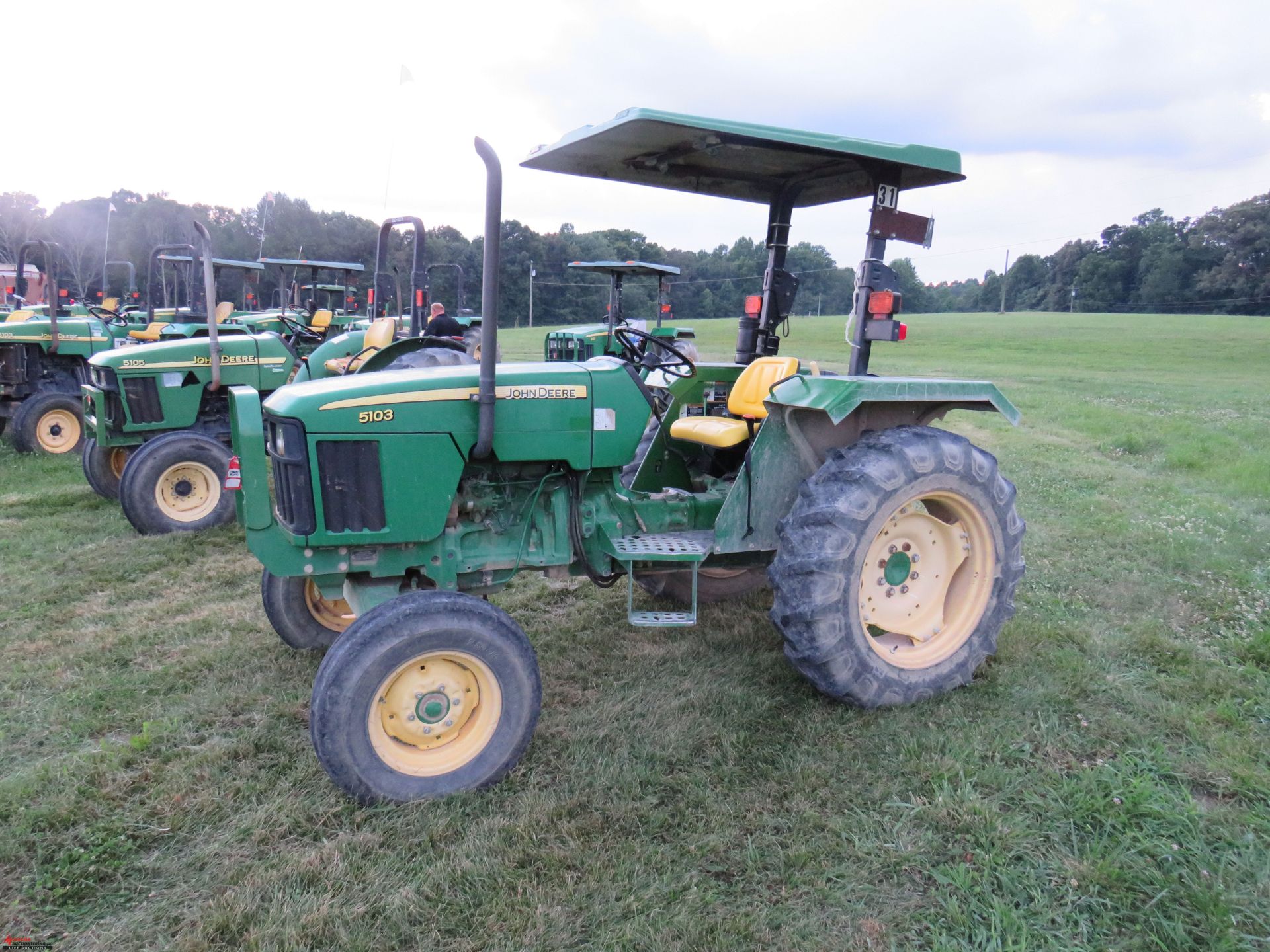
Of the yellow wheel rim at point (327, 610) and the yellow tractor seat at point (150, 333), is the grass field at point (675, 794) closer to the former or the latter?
the yellow wheel rim at point (327, 610)

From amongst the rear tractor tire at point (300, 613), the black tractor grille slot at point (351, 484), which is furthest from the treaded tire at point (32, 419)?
the black tractor grille slot at point (351, 484)

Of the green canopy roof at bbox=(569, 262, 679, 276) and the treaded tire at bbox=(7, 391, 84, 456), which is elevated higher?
the green canopy roof at bbox=(569, 262, 679, 276)

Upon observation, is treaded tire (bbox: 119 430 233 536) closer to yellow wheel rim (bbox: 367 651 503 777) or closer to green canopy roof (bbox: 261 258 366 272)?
yellow wheel rim (bbox: 367 651 503 777)

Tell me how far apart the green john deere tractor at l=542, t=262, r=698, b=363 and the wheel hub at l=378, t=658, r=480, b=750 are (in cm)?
915

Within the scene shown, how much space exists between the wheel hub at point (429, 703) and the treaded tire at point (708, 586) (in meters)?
1.67

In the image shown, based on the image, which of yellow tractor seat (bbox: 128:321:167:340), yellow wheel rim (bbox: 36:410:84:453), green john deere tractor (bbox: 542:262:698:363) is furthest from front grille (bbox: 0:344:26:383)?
green john deere tractor (bbox: 542:262:698:363)

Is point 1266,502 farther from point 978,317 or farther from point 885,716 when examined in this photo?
point 978,317

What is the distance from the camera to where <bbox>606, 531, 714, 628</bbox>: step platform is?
315 cm

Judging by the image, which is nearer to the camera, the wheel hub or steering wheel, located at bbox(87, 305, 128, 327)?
the wheel hub

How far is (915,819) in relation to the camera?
2.62m

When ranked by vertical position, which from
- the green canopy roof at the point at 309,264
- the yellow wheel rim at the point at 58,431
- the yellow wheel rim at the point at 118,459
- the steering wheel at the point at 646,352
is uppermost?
the green canopy roof at the point at 309,264

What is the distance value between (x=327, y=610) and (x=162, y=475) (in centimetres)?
292

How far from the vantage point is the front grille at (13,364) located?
28.5 feet

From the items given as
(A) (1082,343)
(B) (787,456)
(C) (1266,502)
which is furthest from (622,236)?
(B) (787,456)
